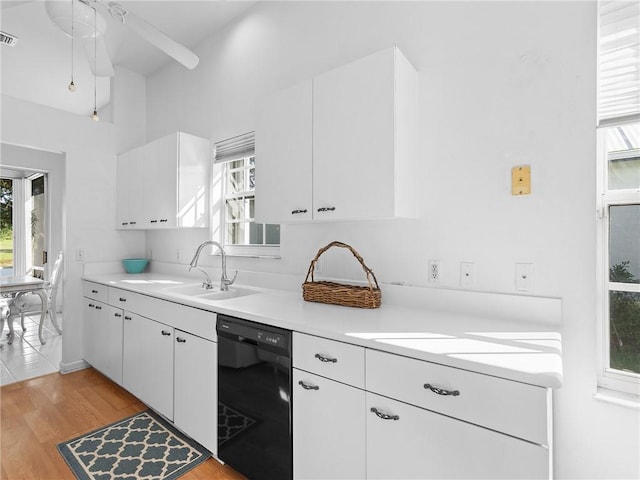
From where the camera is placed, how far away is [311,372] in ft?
4.71

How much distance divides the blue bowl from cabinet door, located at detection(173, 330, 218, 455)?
1781 millimetres

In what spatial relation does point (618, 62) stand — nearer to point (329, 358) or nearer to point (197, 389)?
point (329, 358)

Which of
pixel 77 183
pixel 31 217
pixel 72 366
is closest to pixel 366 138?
pixel 77 183

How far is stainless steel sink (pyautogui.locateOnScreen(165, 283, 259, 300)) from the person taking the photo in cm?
255

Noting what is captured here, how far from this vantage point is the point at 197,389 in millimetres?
1965

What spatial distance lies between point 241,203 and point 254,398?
1.74 meters

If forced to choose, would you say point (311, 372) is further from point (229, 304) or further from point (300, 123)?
point (300, 123)

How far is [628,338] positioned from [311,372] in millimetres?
1361

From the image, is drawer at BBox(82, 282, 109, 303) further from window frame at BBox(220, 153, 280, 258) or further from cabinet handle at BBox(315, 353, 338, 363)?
cabinet handle at BBox(315, 353, 338, 363)

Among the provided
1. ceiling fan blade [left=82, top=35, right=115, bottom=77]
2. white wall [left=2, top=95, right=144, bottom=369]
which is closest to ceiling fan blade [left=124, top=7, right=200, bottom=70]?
ceiling fan blade [left=82, top=35, right=115, bottom=77]

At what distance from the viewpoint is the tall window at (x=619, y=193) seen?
135cm

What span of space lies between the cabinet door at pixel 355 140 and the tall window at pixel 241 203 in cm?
93

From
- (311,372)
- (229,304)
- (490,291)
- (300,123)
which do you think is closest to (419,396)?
(311,372)

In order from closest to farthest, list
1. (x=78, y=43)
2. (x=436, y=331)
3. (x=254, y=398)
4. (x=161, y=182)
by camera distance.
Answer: (x=436, y=331) → (x=254, y=398) → (x=161, y=182) → (x=78, y=43)
